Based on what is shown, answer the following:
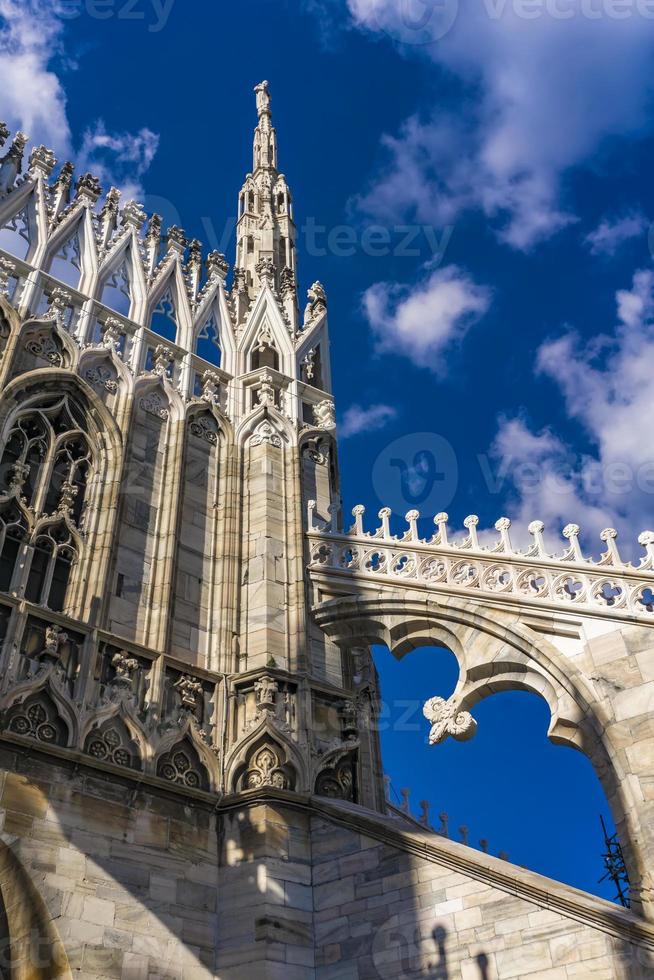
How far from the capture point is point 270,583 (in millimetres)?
13695

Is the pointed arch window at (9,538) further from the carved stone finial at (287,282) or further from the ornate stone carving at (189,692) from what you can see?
the carved stone finial at (287,282)

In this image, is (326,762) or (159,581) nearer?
(326,762)

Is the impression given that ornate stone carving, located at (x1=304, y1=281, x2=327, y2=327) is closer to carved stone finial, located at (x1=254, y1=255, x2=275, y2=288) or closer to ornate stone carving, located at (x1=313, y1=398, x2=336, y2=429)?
carved stone finial, located at (x1=254, y1=255, x2=275, y2=288)

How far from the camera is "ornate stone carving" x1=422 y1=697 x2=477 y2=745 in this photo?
12.1 metres

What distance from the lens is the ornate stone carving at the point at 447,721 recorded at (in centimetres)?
1214

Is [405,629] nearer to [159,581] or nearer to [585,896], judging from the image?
[159,581]

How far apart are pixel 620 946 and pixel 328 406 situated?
10.5m

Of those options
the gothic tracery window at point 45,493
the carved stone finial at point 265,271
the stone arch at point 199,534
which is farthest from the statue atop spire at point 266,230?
the gothic tracery window at point 45,493

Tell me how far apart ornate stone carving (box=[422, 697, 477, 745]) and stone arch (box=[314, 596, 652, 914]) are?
1cm

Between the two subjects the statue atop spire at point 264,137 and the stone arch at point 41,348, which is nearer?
the stone arch at point 41,348

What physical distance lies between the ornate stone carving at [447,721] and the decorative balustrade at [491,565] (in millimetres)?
1527

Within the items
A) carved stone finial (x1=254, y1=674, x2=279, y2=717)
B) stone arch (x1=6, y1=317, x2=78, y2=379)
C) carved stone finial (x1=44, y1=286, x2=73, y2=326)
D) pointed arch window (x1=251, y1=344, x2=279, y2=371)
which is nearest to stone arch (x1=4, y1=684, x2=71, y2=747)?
carved stone finial (x1=254, y1=674, x2=279, y2=717)

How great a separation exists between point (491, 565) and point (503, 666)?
4.74 feet

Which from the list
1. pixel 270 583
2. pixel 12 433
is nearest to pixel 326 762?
pixel 270 583
